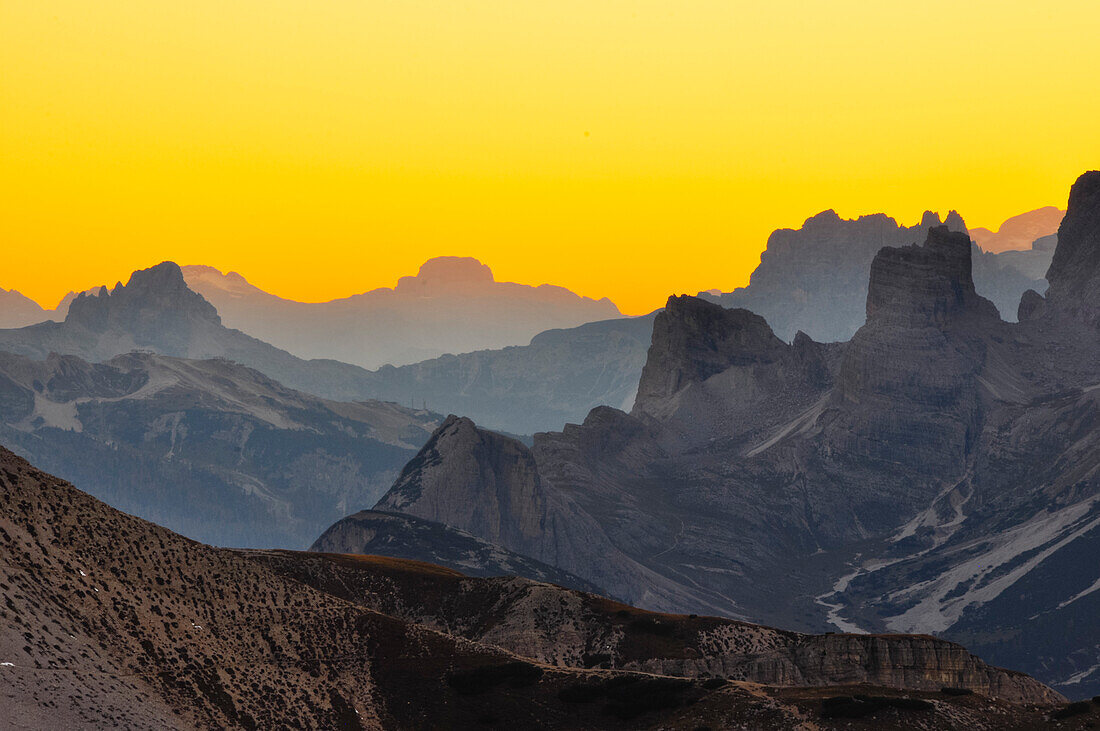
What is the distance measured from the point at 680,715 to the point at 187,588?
5834cm

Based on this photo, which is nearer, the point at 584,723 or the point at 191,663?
the point at 191,663

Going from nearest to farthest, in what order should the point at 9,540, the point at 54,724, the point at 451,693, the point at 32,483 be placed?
the point at 54,724
the point at 9,540
the point at 32,483
the point at 451,693

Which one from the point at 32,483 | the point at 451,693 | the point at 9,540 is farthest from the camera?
the point at 451,693

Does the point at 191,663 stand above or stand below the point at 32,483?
below

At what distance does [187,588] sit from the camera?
187 m

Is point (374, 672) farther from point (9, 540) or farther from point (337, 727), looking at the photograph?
point (9, 540)

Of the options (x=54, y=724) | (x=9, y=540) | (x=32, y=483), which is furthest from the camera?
(x=32, y=483)

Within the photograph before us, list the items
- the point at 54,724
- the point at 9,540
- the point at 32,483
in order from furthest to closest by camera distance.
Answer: the point at 32,483 < the point at 9,540 < the point at 54,724

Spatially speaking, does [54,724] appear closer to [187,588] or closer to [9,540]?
[9,540]

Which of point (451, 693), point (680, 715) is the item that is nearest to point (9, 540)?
point (451, 693)

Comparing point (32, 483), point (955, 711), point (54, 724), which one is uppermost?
point (32, 483)

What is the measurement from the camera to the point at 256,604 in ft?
639

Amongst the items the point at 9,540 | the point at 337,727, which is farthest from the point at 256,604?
the point at 9,540

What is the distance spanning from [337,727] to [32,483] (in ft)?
141
